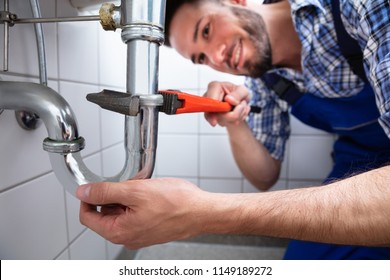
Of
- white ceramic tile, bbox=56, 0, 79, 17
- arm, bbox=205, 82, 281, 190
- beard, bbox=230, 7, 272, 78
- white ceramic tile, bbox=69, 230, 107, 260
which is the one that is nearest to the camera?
white ceramic tile, bbox=56, 0, 79, 17

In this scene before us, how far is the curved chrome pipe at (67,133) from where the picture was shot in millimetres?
272

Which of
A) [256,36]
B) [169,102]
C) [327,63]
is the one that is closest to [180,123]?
[256,36]

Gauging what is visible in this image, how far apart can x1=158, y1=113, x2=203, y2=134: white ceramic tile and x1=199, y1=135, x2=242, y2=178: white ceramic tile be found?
0.04m

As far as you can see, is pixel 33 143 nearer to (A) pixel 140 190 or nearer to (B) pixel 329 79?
(A) pixel 140 190

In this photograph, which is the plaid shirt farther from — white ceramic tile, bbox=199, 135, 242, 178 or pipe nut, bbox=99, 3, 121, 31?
pipe nut, bbox=99, 3, 121, 31

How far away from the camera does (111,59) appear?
619mm

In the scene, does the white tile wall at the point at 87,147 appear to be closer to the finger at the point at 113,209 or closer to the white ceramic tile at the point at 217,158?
the white ceramic tile at the point at 217,158

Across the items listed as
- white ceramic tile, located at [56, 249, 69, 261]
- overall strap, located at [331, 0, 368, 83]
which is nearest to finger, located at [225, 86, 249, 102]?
overall strap, located at [331, 0, 368, 83]

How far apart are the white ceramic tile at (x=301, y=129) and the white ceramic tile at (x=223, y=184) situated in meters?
0.22

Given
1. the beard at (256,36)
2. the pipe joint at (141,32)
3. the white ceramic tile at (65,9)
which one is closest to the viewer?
the pipe joint at (141,32)

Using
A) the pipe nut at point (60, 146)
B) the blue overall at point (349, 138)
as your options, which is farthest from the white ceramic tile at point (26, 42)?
the blue overall at point (349, 138)

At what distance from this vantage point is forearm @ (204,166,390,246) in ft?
→ 0.91

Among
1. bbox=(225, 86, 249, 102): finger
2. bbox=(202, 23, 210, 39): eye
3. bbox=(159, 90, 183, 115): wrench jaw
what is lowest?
bbox=(159, 90, 183, 115): wrench jaw
